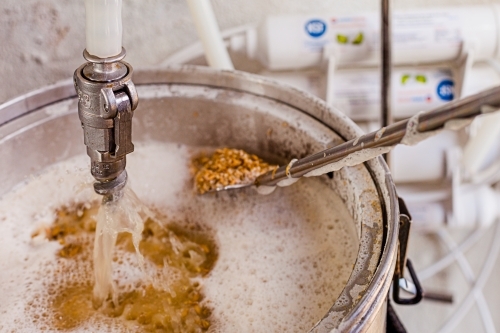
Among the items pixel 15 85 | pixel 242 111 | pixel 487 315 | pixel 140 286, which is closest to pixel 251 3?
pixel 242 111

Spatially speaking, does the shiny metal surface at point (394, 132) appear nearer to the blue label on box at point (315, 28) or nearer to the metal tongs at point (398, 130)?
the metal tongs at point (398, 130)

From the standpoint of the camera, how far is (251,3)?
844 millimetres

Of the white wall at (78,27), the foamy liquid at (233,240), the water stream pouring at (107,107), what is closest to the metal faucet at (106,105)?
the water stream pouring at (107,107)

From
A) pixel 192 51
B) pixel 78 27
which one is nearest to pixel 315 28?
pixel 192 51

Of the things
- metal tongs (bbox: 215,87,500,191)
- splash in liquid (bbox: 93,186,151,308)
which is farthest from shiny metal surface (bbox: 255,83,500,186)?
splash in liquid (bbox: 93,186,151,308)

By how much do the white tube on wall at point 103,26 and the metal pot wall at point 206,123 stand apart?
0.74 ft

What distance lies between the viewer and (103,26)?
0.44m

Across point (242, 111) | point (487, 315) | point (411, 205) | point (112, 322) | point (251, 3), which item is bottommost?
point (487, 315)

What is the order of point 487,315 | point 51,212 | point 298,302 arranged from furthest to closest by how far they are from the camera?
point 487,315
point 51,212
point 298,302

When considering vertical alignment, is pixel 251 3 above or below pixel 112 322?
above

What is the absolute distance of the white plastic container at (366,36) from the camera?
0.78 m

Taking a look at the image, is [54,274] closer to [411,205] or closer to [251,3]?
[251,3]

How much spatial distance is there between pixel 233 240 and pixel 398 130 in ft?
0.85

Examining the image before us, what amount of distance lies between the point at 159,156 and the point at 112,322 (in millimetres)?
237
